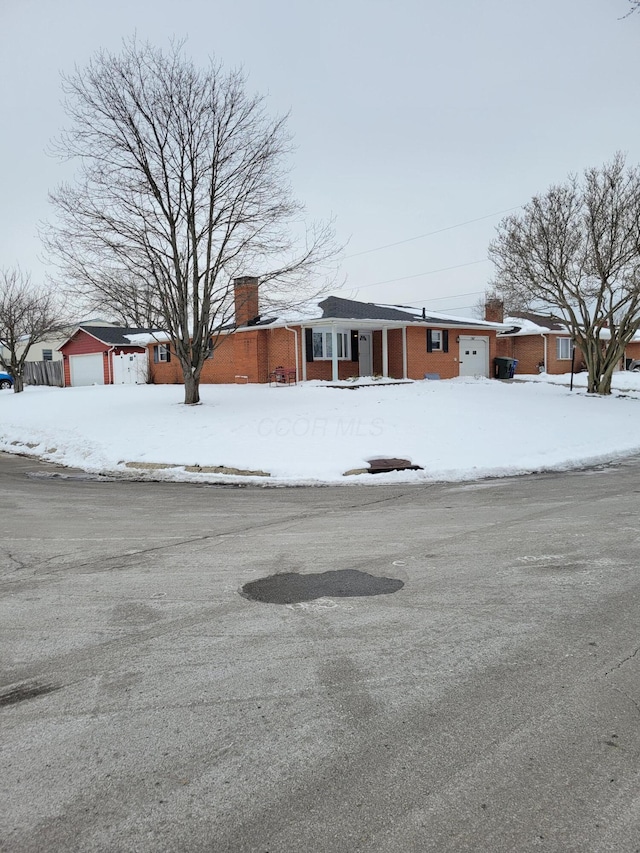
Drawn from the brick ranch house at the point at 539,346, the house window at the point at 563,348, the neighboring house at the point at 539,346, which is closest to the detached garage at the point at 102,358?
the brick ranch house at the point at 539,346

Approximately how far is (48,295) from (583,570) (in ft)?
126

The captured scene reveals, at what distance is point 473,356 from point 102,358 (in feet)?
74.3

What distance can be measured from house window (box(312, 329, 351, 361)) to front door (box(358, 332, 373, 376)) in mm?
1158

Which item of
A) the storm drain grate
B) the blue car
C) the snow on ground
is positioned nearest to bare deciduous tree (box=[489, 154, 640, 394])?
the snow on ground

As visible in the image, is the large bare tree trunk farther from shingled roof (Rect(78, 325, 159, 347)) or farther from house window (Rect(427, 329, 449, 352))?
shingled roof (Rect(78, 325, 159, 347))

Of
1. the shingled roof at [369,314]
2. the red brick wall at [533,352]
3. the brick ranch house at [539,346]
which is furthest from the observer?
the red brick wall at [533,352]

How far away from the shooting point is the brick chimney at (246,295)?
20875 millimetres

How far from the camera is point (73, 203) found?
1970 cm

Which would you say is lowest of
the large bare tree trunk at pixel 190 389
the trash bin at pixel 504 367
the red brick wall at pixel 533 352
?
the large bare tree trunk at pixel 190 389

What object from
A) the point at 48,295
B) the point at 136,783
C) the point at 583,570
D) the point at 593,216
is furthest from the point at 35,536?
the point at 48,295

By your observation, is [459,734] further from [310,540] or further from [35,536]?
[35,536]

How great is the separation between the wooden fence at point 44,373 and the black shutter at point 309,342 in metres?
21.4

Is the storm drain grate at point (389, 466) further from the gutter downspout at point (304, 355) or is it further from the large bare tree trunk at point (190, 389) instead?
the gutter downspout at point (304, 355)

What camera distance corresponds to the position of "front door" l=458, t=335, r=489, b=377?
33375 mm
